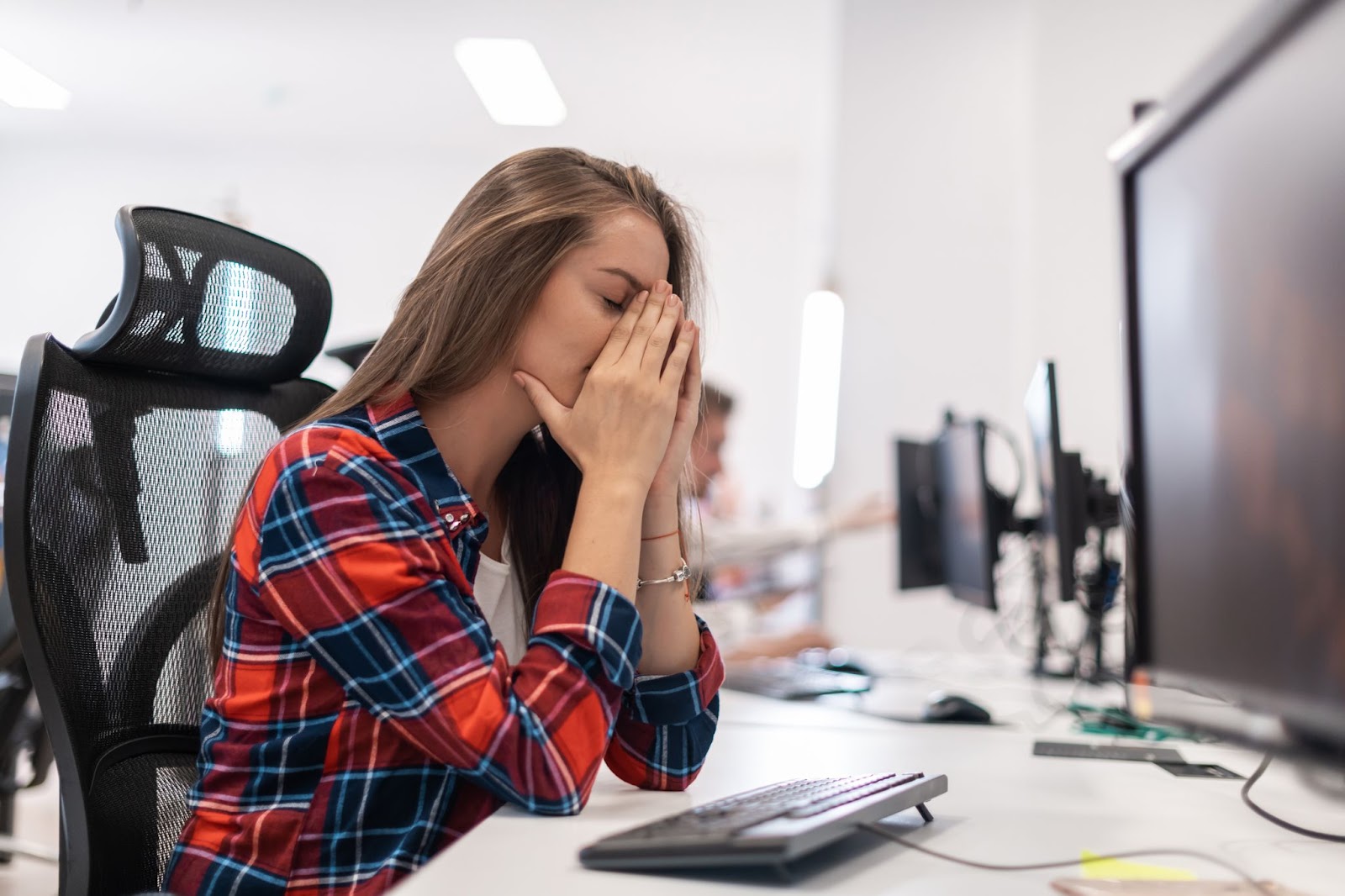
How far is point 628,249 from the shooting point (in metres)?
0.93

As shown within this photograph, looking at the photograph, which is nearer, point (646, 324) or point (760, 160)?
point (646, 324)

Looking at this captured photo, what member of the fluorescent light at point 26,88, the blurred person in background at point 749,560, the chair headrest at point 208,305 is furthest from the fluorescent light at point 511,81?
the chair headrest at point 208,305

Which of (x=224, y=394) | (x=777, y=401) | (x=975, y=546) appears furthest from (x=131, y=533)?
(x=777, y=401)

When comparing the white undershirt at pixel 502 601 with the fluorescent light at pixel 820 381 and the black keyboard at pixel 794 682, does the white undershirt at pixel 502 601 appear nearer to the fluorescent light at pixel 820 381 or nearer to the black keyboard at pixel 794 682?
the black keyboard at pixel 794 682

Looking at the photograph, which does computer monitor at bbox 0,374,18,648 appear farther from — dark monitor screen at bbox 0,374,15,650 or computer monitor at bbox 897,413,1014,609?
computer monitor at bbox 897,413,1014,609

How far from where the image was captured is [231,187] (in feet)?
20.0

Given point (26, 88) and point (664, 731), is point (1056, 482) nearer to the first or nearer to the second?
point (664, 731)

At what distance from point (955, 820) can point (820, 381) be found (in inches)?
130

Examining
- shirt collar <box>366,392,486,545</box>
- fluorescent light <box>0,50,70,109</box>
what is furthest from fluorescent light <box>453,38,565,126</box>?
shirt collar <box>366,392,486,545</box>

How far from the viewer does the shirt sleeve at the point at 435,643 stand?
0.69m

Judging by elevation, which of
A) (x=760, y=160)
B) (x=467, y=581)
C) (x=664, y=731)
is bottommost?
(x=664, y=731)

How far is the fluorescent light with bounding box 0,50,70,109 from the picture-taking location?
5.10 metres

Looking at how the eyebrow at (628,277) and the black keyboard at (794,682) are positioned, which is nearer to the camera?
the eyebrow at (628,277)

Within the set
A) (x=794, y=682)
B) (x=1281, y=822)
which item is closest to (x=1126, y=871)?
(x=1281, y=822)
